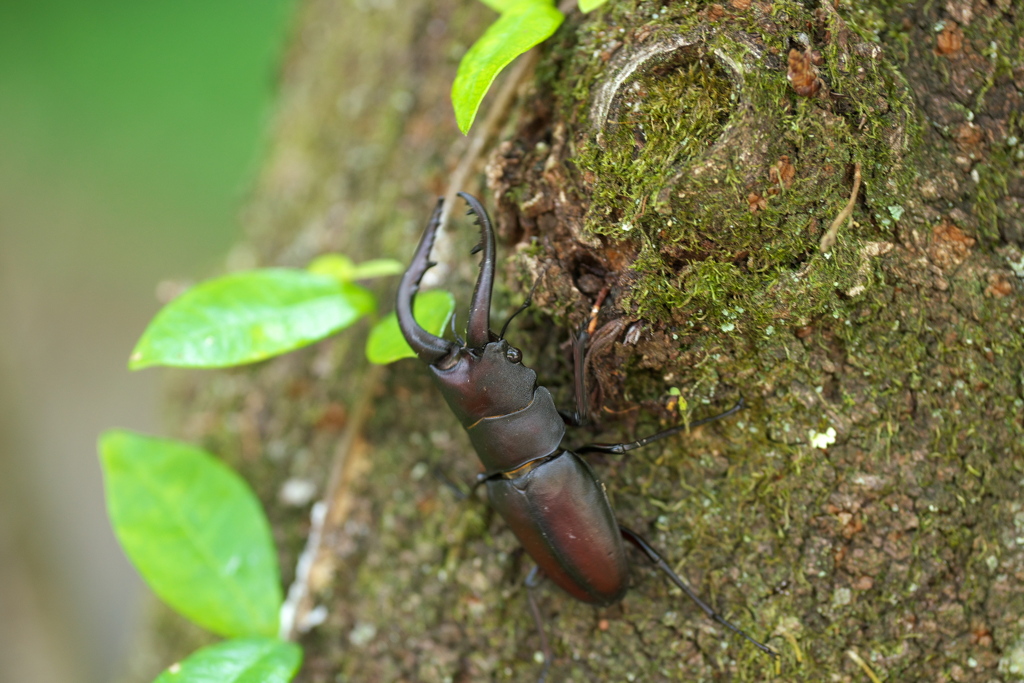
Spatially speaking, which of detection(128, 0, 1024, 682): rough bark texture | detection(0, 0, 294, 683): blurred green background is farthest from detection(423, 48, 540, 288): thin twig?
detection(0, 0, 294, 683): blurred green background

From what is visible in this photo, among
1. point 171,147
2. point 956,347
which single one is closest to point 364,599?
point 956,347

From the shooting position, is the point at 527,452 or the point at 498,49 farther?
the point at 527,452

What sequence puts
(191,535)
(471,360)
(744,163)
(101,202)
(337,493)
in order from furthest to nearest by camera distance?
(101,202), (337,493), (191,535), (471,360), (744,163)

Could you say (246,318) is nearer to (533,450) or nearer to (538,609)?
(533,450)

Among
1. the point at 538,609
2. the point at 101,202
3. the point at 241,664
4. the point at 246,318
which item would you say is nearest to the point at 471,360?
the point at 246,318

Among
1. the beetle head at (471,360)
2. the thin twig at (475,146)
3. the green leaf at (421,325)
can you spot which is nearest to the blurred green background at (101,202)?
the thin twig at (475,146)

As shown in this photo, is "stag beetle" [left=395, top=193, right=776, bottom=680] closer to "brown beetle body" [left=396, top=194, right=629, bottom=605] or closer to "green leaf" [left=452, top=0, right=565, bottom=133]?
"brown beetle body" [left=396, top=194, right=629, bottom=605]
